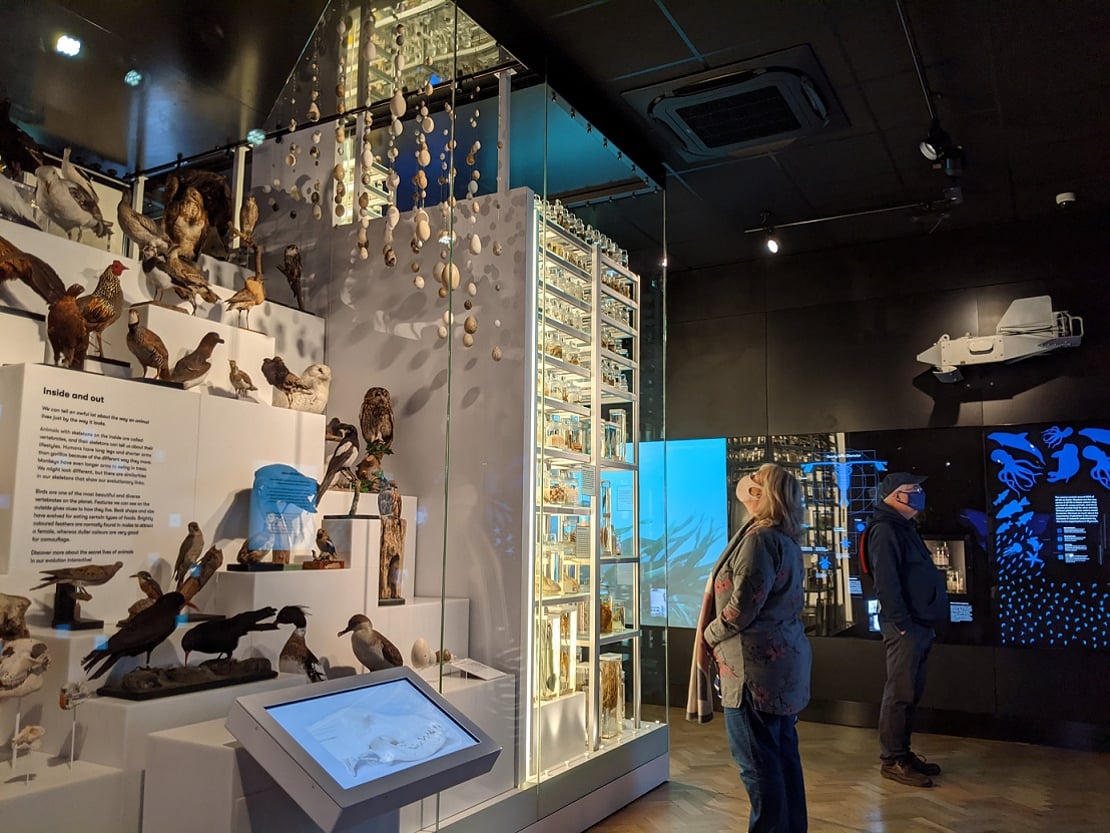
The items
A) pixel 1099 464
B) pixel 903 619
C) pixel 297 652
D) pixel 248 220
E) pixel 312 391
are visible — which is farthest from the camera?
pixel 1099 464

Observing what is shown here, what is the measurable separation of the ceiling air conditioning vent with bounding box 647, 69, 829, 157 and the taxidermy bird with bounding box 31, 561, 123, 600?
3.57m

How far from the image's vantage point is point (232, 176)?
221cm

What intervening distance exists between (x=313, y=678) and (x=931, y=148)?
3.96 m

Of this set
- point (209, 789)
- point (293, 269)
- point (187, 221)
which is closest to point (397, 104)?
point (293, 269)

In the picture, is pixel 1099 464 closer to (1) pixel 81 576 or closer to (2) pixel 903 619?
(2) pixel 903 619

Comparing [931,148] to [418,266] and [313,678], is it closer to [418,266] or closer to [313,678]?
[418,266]

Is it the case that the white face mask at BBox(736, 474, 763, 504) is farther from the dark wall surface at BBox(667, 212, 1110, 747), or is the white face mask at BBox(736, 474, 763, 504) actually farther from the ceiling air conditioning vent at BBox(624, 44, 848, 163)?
the dark wall surface at BBox(667, 212, 1110, 747)

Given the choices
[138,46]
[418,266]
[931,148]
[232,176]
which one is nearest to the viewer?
[138,46]

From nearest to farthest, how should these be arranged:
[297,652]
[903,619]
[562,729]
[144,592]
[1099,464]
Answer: [144,592]
[297,652]
[562,729]
[903,619]
[1099,464]

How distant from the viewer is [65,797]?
172 centimetres

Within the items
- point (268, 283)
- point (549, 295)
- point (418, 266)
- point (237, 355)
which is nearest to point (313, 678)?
point (237, 355)

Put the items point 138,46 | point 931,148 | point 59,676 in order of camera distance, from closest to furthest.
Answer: point 59,676 → point 138,46 → point 931,148

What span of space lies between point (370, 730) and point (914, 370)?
5388 millimetres

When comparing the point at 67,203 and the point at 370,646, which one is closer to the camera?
the point at 67,203
